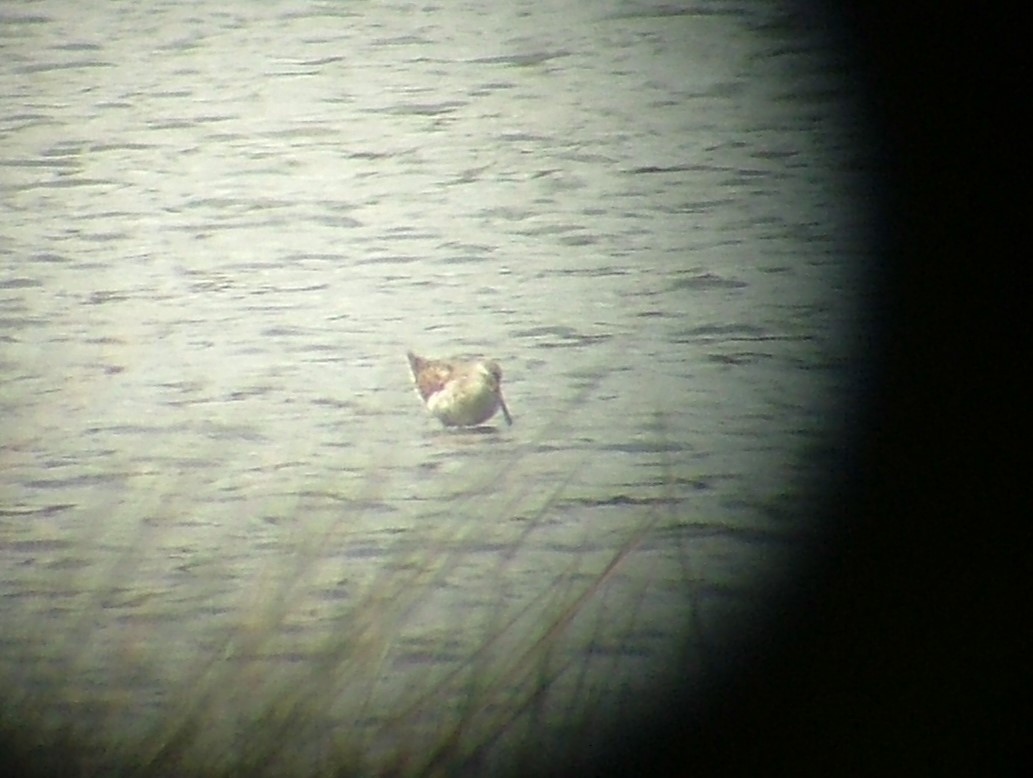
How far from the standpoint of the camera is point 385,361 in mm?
617

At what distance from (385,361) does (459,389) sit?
56mm

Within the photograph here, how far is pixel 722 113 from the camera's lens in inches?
23.9

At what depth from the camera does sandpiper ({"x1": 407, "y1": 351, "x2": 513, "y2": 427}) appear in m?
0.61

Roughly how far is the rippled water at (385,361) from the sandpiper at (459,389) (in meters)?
0.01

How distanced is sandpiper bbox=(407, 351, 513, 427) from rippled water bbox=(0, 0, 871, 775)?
0.01 metres

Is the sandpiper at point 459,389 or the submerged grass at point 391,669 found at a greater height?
the sandpiper at point 459,389

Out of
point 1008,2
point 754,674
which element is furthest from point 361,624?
point 1008,2

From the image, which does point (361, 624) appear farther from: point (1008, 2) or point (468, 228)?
point (1008, 2)

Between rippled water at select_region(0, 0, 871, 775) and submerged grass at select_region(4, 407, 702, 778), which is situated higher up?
rippled water at select_region(0, 0, 871, 775)

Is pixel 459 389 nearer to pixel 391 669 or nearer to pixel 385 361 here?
pixel 385 361

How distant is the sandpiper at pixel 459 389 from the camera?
1.99 ft

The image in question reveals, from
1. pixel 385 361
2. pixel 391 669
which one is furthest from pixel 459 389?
pixel 391 669

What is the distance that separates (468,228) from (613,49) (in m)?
0.16

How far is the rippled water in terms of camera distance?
0.61m
